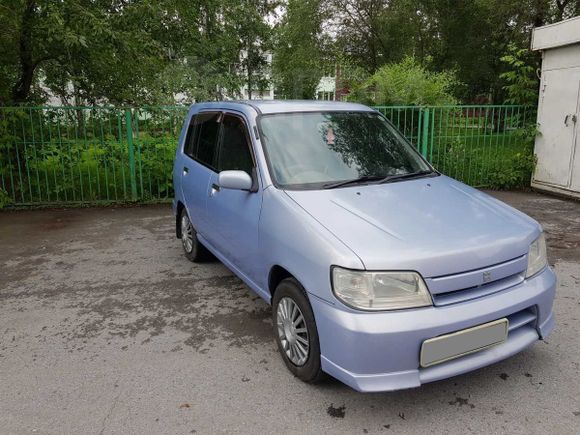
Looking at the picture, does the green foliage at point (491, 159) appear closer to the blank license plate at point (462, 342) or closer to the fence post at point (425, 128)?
the fence post at point (425, 128)

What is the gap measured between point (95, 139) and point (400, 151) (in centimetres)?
638

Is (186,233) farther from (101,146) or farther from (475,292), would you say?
(101,146)

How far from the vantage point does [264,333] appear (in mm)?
3801

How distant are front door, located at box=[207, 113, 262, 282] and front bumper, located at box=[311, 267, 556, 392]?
99 cm

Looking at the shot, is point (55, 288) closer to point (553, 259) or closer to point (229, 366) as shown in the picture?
point (229, 366)

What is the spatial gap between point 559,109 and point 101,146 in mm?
8309

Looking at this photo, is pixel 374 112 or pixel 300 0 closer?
pixel 374 112

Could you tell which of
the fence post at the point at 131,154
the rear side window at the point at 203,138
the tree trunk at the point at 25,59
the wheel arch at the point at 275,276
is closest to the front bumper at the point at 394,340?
the wheel arch at the point at 275,276

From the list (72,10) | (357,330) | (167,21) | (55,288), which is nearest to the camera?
(357,330)

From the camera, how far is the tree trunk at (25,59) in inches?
330

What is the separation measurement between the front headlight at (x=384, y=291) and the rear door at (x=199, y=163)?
224cm

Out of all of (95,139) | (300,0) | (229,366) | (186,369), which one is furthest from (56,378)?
(300,0)

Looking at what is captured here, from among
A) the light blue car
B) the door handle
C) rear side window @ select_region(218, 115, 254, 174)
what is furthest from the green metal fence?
the light blue car

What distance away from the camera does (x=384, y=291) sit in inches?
100
